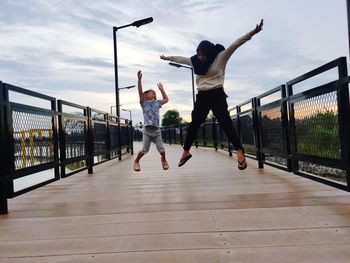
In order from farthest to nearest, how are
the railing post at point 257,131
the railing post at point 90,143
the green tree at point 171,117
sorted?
the green tree at point 171,117, the railing post at point 90,143, the railing post at point 257,131

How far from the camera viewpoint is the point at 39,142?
462 centimetres

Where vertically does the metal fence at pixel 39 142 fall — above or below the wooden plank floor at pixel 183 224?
above

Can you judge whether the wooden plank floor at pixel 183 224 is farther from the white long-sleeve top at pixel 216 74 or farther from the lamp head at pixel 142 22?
the lamp head at pixel 142 22

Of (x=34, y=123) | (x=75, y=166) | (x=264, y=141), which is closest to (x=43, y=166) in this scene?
(x=34, y=123)

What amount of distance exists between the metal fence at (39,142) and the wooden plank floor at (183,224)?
27cm

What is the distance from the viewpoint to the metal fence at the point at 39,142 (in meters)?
3.59

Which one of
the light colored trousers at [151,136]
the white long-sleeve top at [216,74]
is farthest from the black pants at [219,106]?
the light colored trousers at [151,136]

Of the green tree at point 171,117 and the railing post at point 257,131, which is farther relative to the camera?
the green tree at point 171,117

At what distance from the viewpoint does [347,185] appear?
11.1 feet

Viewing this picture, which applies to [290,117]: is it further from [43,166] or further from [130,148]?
[130,148]

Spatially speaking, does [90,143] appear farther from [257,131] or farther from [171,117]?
[171,117]

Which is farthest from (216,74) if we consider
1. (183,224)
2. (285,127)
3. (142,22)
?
(142,22)

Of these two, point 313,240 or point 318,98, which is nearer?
point 313,240

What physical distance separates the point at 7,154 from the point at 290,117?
328cm
